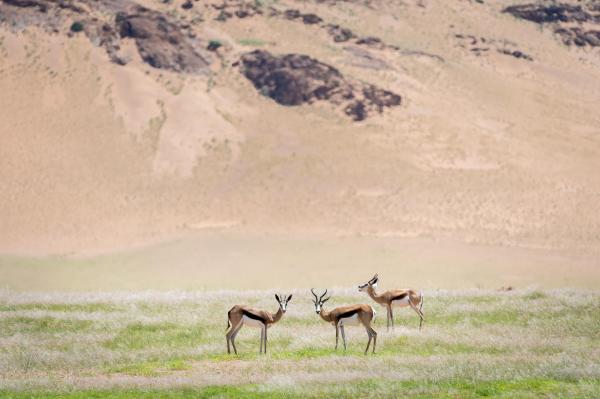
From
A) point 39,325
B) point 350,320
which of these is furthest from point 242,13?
point 350,320

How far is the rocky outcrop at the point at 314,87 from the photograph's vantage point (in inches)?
3659

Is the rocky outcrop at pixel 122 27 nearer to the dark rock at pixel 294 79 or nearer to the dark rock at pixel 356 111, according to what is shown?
the dark rock at pixel 294 79

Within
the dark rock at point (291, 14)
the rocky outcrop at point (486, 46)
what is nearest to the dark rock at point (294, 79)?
the dark rock at point (291, 14)

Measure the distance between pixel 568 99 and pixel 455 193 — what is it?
1377 inches

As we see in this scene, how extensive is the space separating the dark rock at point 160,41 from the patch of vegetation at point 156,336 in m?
69.2

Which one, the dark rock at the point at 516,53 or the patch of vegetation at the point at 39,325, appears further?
the dark rock at the point at 516,53

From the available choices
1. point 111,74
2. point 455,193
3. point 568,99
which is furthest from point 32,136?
point 568,99

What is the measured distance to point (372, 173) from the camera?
81.4 metres

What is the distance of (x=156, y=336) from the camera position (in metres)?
28.1

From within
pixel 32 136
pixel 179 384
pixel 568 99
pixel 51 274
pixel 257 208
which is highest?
pixel 568 99

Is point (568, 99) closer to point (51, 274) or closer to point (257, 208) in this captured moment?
point (257, 208)

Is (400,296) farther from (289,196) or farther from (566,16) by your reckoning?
(566,16)

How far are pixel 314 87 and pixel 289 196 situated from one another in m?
21.1

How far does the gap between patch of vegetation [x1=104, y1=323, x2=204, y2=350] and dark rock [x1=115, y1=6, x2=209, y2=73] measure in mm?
69233
